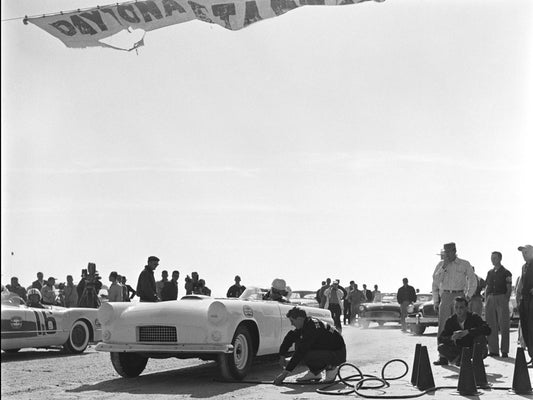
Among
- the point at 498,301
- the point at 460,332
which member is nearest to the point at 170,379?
the point at 460,332

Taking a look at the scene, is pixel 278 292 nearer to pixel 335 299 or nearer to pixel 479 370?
pixel 479 370

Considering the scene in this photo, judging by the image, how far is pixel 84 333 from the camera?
1388cm

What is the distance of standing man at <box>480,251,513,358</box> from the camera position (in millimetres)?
12446

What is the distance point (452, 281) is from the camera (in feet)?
38.4

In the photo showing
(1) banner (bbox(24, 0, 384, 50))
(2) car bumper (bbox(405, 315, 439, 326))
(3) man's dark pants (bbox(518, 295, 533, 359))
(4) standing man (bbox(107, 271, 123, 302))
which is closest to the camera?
(1) banner (bbox(24, 0, 384, 50))

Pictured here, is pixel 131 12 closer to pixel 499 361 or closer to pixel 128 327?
pixel 128 327

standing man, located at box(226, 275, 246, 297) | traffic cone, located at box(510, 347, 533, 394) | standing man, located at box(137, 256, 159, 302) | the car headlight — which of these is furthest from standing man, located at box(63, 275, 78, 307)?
traffic cone, located at box(510, 347, 533, 394)

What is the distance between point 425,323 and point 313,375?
12265 millimetres

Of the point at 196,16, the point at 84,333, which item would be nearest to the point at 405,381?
the point at 196,16

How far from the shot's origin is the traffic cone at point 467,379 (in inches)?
311

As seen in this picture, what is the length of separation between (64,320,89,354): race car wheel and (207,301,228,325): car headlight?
5417 millimetres

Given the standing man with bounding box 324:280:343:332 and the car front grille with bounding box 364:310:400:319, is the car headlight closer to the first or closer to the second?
the standing man with bounding box 324:280:343:332

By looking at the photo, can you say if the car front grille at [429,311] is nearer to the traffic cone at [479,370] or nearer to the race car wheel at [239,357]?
the race car wheel at [239,357]

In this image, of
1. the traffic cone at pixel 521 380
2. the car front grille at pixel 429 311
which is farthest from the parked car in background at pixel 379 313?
the traffic cone at pixel 521 380
